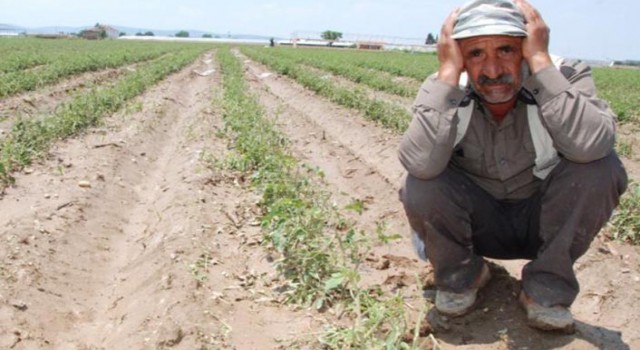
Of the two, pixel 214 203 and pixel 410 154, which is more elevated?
pixel 410 154

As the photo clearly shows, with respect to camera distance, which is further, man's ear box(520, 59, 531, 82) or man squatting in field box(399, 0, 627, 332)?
man's ear box(520, 59, 531, 82)

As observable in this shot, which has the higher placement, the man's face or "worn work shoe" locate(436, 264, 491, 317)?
the man's face

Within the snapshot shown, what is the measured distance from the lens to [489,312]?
113 inches

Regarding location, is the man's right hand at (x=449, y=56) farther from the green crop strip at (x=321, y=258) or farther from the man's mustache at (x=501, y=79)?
the green crop strip at (x=321, y=258)

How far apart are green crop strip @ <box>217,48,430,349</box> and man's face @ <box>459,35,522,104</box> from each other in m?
0.90

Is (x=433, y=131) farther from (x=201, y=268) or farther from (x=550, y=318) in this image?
(x=201, y=268)

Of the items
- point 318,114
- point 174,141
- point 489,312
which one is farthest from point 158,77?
point 489,312

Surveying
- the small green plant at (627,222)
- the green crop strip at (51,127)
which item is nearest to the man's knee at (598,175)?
the small green plant at (627,222)

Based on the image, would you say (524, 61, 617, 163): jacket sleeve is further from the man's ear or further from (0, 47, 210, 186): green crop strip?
(0, 47, 210, 186): green crop strip

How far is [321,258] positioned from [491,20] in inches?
56.6

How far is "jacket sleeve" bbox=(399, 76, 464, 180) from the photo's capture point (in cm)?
248

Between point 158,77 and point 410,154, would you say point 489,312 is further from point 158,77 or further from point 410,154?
point 158,77

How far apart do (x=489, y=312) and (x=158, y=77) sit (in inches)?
514

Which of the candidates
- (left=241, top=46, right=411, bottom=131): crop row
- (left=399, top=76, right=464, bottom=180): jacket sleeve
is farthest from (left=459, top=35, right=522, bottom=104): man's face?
(left=241, top=46, right=411, bottom=131): crop row
